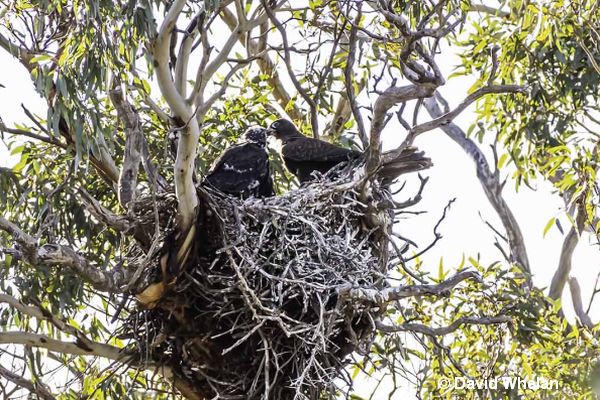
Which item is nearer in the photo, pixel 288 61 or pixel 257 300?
pixel 257 300

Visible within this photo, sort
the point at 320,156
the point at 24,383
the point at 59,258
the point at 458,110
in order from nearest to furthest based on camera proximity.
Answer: the point at 59,258 < the point at 458,110 < the point at 24,383 < the point at 320,156

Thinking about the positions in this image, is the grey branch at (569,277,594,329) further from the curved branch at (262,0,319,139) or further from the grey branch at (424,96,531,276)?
the curved branch at (262,0,319,139)

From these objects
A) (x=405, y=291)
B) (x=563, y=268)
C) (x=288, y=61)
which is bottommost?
(x=405, y=291)

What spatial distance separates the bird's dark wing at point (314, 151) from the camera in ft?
22.1

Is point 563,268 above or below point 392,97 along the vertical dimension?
above

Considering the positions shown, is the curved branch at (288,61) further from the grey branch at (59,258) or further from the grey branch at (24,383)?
the grey branch at (24,383)

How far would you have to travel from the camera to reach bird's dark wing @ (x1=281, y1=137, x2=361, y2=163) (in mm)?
6746

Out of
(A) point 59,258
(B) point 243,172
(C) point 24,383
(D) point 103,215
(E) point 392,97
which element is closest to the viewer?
(A) point 59,258

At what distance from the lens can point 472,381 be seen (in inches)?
260

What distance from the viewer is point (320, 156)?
6.89 metres

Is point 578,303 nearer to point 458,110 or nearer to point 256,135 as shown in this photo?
point 256,135

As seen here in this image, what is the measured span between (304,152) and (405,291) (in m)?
2.06

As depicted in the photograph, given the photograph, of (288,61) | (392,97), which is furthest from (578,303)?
(392,97)

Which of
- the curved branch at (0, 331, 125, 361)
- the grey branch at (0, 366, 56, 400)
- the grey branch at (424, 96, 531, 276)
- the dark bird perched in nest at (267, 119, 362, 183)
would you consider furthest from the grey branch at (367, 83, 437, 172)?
the grey branch at (424, 96, 531, 276)
